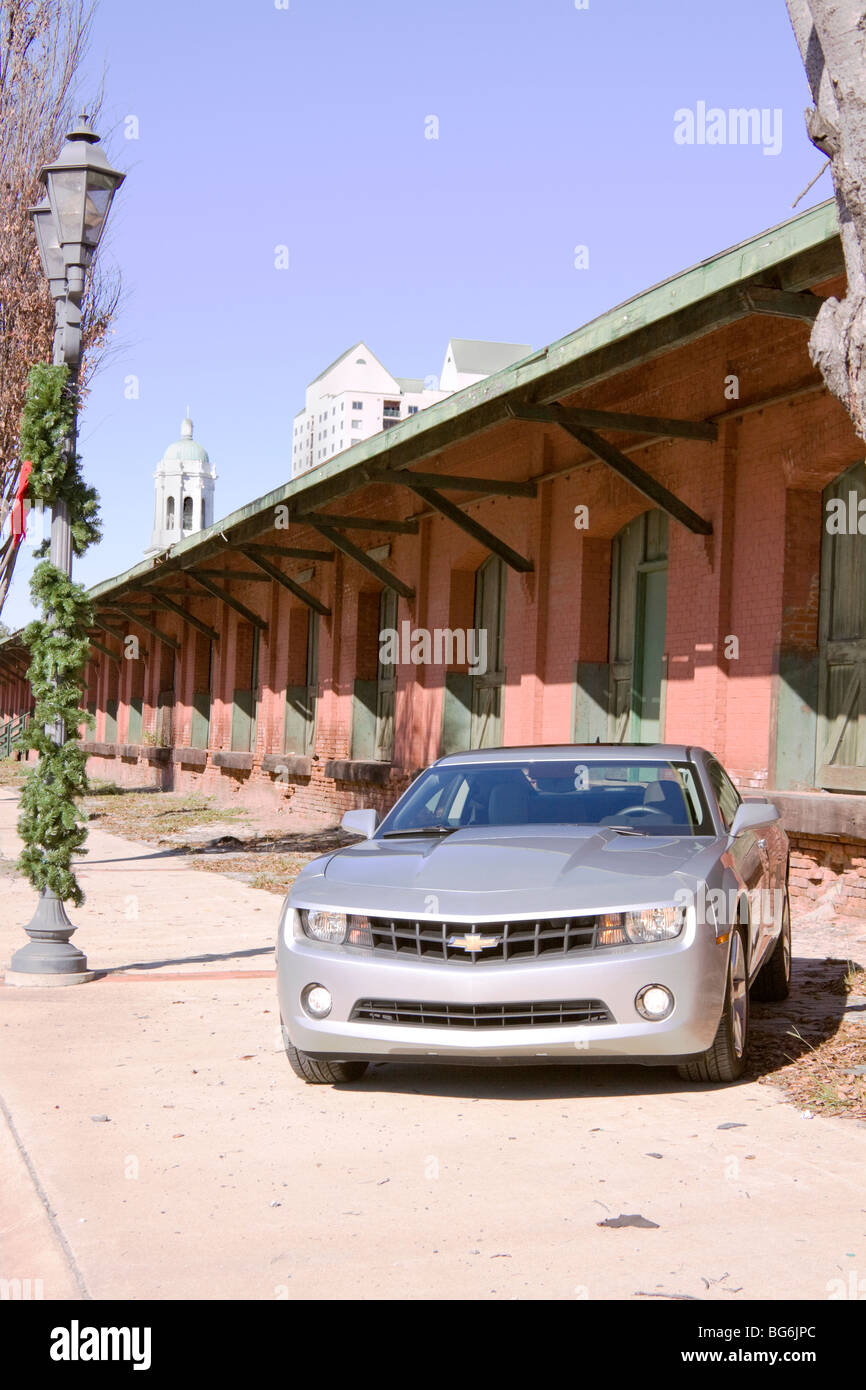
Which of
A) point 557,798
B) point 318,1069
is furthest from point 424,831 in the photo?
point 318,1069

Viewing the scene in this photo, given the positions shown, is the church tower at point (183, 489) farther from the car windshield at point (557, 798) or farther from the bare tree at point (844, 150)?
the bare tree at point (844, 150)

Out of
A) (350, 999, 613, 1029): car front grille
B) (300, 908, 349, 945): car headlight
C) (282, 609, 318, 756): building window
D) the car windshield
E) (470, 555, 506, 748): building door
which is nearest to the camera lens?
(350, 999, 613, 1029): car front grille

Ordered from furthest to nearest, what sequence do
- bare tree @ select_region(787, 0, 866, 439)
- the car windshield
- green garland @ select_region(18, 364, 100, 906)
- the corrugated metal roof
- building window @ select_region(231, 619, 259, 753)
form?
the corrugated metal roof, building window @ select_region(231, 619, 259, 753), green garland @ select_region(18, 364, 100, 906), the car windshield, bare tree @ select_region(787, 0, 866, 439)

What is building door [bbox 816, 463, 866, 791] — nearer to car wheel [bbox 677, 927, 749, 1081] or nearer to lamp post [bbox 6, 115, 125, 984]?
car wheel [bbox 677, 927, 749, 1081]

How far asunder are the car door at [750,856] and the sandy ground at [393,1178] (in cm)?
85

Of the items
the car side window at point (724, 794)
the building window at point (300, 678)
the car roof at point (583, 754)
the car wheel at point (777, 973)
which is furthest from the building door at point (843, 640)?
the building window at point (300, 678)

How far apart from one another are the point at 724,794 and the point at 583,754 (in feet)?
2.50

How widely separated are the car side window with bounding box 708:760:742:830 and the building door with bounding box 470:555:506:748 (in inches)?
394

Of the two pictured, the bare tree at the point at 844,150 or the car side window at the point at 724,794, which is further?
the car side window at the point at 724,794

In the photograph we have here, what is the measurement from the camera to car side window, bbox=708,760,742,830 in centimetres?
662

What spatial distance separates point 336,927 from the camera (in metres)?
5.58

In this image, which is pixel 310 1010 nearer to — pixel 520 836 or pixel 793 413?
pixel 520 836

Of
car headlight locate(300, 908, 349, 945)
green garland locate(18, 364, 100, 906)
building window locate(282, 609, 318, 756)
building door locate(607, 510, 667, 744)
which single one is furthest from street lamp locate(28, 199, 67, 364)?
building window locate(282, 609, 318, 756)

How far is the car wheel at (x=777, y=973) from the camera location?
7.30 metres
